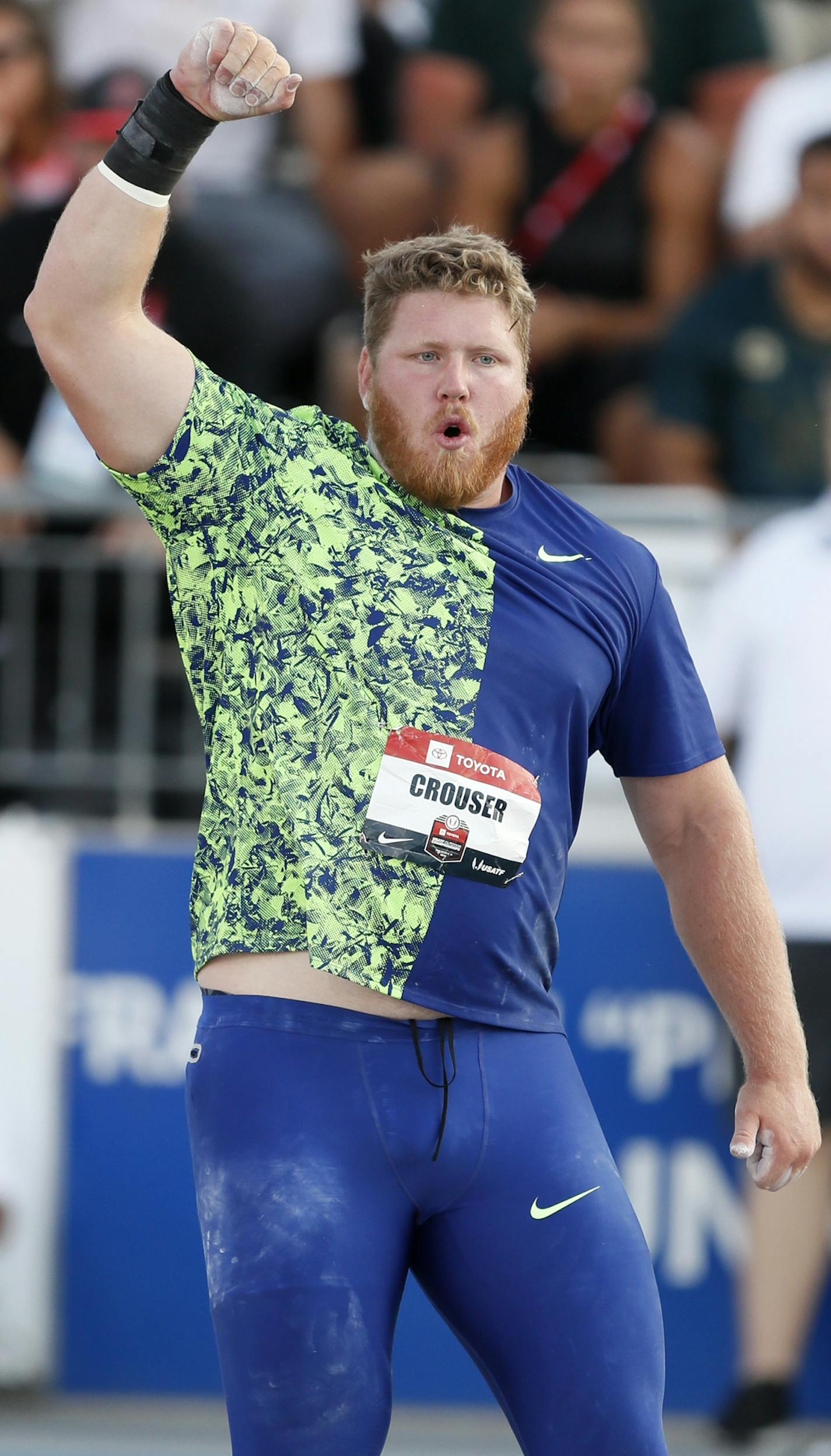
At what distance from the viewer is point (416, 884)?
2.81 meters

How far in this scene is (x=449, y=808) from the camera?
2.81 meters

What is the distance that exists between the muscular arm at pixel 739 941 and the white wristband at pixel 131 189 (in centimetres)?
116

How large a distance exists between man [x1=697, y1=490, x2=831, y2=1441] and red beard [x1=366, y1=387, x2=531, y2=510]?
255 cm

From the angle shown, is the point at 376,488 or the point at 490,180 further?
the point at 490,180

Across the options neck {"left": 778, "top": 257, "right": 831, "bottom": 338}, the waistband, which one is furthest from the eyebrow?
neck {"left": 778, "top": 257, "right": 831, "bottom": 338}

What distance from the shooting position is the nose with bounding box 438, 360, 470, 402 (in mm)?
2881

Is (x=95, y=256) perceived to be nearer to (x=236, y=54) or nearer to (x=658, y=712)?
(x=236, y=54)

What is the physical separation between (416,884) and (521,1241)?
51 centimetres

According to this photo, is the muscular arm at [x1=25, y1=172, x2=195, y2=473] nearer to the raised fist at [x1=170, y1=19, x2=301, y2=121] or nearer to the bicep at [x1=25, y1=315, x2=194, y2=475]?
the bicep at [x1=25, y1=315, x2=194, y2=475]

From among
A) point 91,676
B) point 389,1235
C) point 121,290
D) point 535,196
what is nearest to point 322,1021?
point 389,1235

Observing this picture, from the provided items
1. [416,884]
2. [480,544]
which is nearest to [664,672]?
[480,544]

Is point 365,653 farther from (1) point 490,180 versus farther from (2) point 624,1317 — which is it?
(1) point 490,180

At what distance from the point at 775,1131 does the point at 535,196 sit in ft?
15.8

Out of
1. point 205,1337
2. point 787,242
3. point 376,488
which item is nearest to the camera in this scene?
point 376,488
